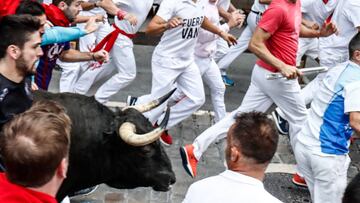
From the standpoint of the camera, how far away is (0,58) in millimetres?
4746

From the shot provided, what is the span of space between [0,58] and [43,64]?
82.3 inches

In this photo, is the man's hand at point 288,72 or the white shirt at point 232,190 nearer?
the white shirt at point 232,190

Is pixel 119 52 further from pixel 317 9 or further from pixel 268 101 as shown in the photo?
pixel 317 9

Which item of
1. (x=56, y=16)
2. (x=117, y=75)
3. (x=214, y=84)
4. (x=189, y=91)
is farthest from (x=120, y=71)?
(x=56, y=16)

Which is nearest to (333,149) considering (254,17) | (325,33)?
(325,33)

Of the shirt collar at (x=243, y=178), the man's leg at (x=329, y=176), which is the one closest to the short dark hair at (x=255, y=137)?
the shirt collar at (x=243, y=178)

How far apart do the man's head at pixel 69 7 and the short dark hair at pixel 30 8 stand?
1.08 metres

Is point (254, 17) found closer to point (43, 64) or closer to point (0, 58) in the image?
point (43, 64)

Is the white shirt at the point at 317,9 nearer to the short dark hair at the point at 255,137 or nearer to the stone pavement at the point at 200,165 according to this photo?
the stone pavement at the point at 200,165

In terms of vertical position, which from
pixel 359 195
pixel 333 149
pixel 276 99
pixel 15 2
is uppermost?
pixel 359 195

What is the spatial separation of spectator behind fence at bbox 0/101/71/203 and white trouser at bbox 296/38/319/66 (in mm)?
6887

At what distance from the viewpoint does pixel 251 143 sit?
12.0ft

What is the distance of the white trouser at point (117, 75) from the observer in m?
8.58

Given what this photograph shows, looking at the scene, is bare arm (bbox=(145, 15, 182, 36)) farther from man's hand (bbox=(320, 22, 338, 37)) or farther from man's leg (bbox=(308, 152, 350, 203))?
man's leg (bbox=(308, 152, 350, 203))
